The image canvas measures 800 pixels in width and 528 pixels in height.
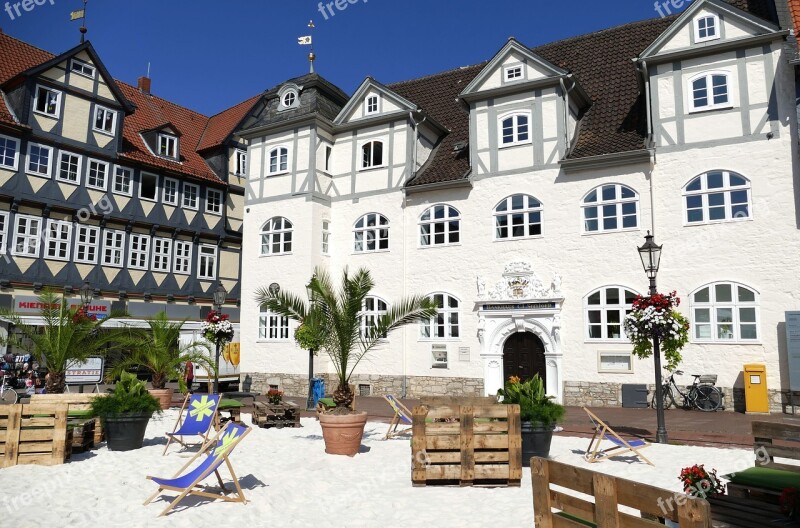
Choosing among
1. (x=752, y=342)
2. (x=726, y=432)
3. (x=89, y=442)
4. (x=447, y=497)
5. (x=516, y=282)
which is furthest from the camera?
(x=516, y=282)

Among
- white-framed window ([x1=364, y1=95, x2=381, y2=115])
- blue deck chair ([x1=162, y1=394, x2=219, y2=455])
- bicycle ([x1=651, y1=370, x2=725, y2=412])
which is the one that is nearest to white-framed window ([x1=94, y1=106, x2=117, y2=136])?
white-framed window ([x1=364, y1=95, x2=381, y2=115])

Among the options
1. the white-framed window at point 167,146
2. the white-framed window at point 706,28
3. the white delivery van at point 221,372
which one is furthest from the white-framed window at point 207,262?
the white-framed window at point 706,28

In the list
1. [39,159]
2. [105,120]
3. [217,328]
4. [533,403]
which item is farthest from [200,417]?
[105,120]

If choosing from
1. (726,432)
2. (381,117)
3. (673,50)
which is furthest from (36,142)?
(726,432)

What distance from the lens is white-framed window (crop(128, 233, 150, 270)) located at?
2803 centimetres

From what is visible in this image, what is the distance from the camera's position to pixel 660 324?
12.2 m

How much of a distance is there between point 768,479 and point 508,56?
17.9 meters

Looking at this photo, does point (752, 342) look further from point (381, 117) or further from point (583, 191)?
point (381, 117)

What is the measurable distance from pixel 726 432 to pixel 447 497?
25.6 ft

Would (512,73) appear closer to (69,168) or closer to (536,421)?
(536,421)

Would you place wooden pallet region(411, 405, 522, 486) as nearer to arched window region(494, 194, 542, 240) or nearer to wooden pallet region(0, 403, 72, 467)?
wooden pallet region(0, 403, 72, 467)

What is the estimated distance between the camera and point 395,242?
2286 cm

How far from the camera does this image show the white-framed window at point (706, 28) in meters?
18.1

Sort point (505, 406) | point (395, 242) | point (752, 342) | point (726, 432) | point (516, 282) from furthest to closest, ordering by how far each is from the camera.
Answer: point (395, 242), point (516, 282), point (752, 342), point (726, 432), point (505, 406)
